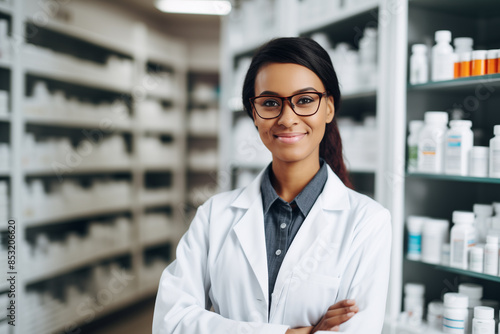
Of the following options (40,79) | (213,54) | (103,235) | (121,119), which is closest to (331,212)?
(40,79)

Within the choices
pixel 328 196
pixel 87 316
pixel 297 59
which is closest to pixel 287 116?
pixel 297 59

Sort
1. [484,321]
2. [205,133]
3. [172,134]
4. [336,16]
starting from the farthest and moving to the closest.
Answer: [205,133] → [172,134] → [336,16] → [484,321]

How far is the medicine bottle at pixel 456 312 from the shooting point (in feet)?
5.05

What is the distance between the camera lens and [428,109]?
1879 millimetres

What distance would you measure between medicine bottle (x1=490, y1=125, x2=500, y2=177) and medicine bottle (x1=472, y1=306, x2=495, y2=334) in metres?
0.50

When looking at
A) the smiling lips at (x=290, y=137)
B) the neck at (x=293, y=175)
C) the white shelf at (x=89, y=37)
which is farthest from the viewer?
the white shelf at (x=89, y=37)

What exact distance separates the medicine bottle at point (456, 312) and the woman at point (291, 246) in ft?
1.84

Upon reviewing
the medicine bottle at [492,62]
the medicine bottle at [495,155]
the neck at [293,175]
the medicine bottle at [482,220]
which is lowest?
the medicine bottle at [482,220]

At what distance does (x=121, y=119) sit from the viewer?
164 inches

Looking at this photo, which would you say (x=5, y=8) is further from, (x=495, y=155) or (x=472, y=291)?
(x=472, y=291)

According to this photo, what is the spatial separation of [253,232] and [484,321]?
91 centimetres

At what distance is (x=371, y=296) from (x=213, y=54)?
4.71m

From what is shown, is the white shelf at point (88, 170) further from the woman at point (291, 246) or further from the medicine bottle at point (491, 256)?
the medicine bottle at point (491, 256)

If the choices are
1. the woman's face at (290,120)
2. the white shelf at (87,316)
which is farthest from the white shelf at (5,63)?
the woman's face at (290,120)
